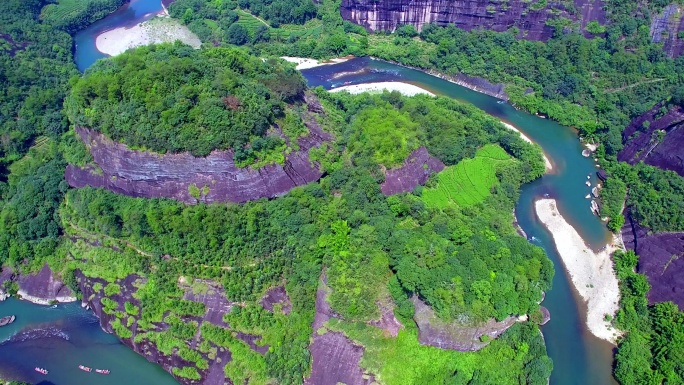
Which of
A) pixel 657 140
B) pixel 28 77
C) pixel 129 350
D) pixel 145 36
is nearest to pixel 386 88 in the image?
pixel 657 140

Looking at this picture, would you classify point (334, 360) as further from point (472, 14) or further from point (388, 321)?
point (472, 14)

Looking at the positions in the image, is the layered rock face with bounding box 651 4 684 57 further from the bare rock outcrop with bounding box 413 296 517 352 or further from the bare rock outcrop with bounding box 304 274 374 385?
the bare rock outcrop with bounding box 304 274 374 385

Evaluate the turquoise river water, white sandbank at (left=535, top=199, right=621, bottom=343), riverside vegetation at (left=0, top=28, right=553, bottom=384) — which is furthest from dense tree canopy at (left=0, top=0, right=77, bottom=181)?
white sandbank at (left=535, top=199, right=621, bottom=343)

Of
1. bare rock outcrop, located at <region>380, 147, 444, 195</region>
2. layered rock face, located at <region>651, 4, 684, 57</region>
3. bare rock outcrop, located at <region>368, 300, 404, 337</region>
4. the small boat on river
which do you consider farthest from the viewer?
layered rock face, located at <region>651, 4, 684, 57</region>

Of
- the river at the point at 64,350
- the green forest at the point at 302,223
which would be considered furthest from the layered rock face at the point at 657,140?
the river at the point at 64,350

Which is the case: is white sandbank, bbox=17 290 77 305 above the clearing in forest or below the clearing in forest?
below
